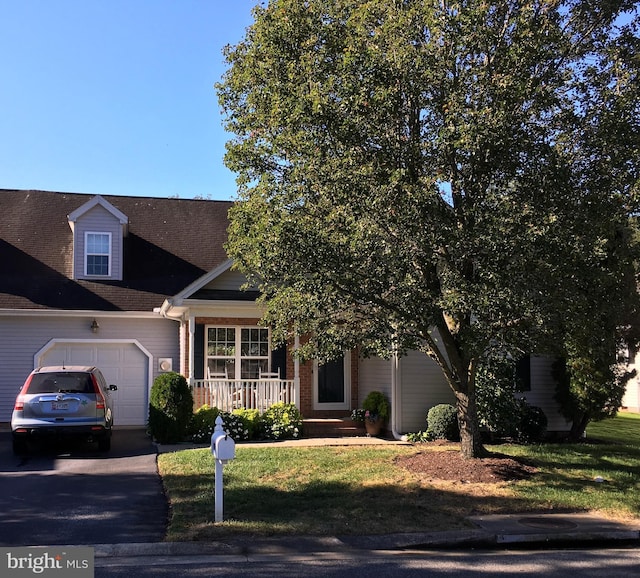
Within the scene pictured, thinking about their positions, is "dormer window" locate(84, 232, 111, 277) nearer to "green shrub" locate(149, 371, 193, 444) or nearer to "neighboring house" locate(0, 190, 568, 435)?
"neighboring house" locate(0, 190, 568, 435)

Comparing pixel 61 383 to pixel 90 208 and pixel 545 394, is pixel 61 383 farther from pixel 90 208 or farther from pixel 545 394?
pixel 545 394

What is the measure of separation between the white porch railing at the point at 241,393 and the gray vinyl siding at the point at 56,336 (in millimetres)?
2800

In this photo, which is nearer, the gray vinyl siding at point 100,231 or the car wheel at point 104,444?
the car wheel at point 104,444

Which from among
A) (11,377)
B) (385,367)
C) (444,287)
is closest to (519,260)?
(444,287)

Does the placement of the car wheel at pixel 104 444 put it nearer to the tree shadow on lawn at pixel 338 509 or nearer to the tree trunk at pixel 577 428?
the tree shadow on lawn at pixel 338 509

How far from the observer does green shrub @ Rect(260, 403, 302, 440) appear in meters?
14.6

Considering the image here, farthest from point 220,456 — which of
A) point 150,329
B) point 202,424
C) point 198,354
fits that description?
point 150,329

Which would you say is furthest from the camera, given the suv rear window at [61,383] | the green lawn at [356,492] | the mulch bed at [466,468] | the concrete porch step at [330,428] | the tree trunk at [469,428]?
the concrete porch step at [330,428]

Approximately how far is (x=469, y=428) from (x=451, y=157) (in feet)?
15.6

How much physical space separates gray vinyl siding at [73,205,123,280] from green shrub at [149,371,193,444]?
562 cm

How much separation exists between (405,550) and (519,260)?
4122 millimetres

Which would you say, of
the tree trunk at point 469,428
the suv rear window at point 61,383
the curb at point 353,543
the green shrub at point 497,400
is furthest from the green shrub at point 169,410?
the curb at point 353,543

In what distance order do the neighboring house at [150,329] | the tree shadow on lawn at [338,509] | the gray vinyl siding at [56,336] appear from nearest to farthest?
the tree shadow on lawn at [338,509] → the neighboring house at [150,329] → the gray vinyl siding at [56,336]

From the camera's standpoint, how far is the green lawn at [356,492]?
25.7ft
